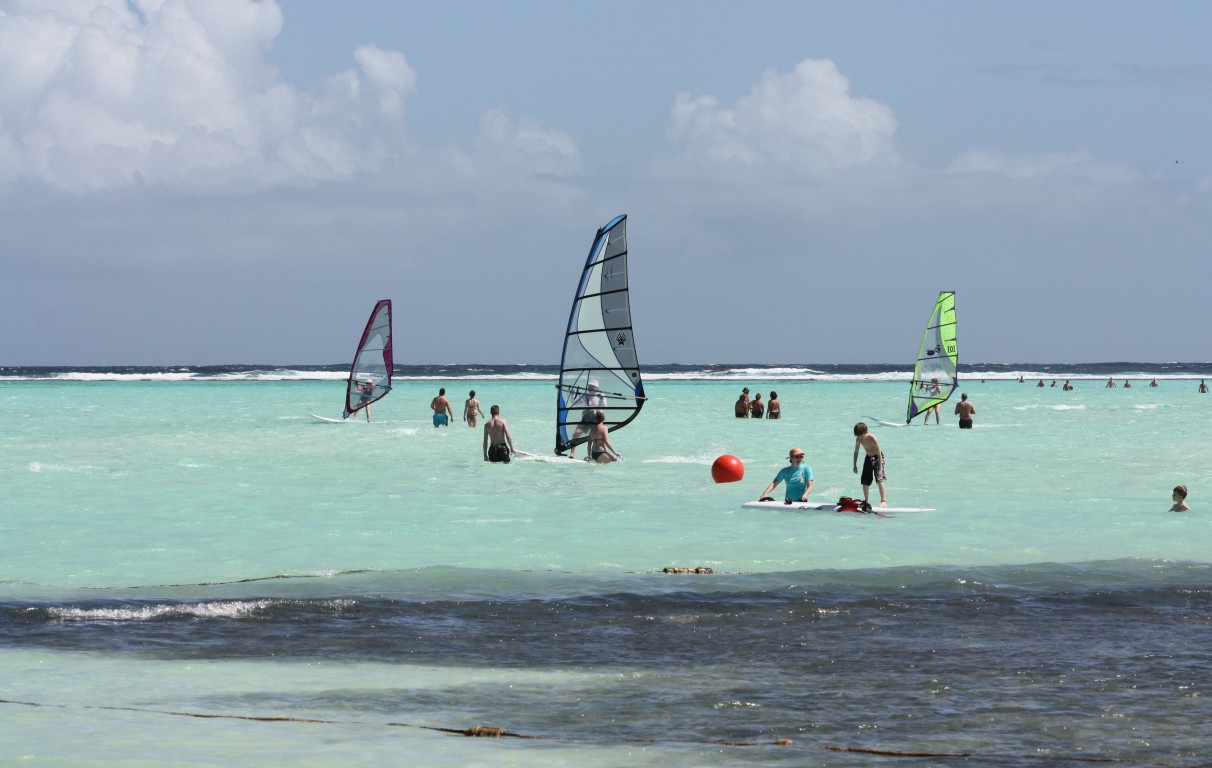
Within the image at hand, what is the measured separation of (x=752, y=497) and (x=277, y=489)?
286 inches

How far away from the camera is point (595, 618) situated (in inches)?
373

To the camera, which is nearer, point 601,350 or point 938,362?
point 601,350

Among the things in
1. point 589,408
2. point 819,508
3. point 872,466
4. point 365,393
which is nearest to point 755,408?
point 365,393

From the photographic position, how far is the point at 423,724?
21.7ft

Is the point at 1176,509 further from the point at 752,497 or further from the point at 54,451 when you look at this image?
the point at 54,451

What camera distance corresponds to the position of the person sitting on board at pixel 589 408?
73.3 feet

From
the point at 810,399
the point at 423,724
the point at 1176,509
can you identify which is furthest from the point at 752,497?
the point at 810,399

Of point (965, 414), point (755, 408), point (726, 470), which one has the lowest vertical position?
point (726, 470)

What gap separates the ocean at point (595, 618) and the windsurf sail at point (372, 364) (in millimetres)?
11563

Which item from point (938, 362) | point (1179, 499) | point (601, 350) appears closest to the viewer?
point (1179, 499)

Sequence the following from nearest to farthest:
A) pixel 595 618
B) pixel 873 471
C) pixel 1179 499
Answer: pixel 595 618, pixel 1179 499, pixel 873 471

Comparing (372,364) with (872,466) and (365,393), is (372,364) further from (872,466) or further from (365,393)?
(872,466)

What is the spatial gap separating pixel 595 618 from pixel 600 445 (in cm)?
1292

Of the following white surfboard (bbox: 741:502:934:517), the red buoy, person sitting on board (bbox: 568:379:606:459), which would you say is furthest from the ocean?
person sitting on board (bbox: 568:379:606:459)
